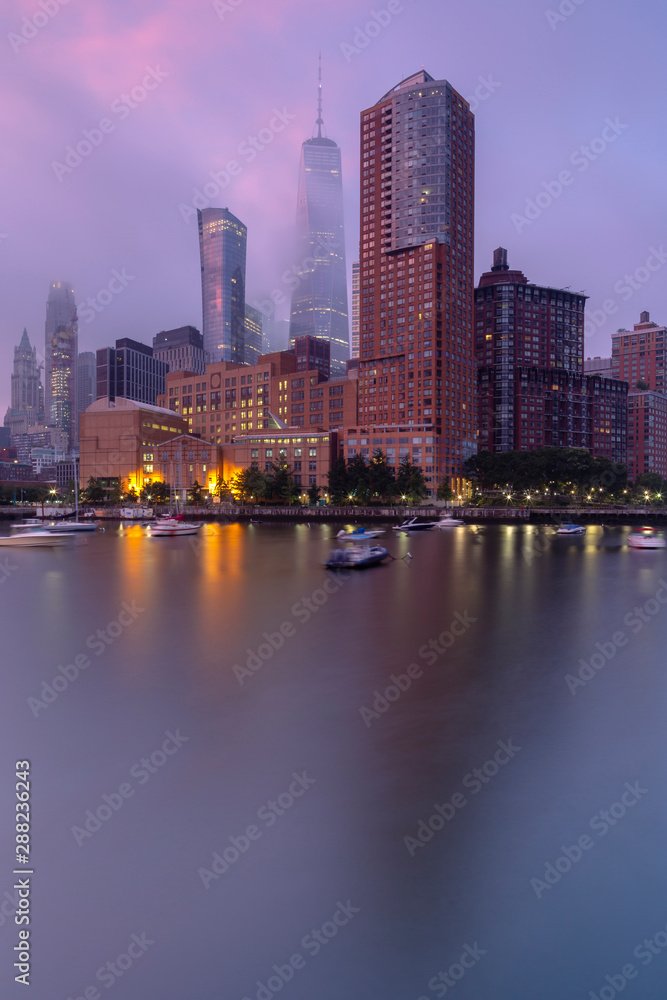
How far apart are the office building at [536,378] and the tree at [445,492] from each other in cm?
4995

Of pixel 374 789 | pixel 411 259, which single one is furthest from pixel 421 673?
pixel 411 259

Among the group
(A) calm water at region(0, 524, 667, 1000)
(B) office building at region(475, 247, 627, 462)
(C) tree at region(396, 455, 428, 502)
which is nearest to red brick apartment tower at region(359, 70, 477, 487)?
(C) tree at region(396, 455, 428, 502)

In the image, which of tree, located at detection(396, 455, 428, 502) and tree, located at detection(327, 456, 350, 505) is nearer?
tree, located at detection(396, 455, 428, 502)

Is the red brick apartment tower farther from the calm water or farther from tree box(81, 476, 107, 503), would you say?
the calm water

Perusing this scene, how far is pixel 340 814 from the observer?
31.4 ft

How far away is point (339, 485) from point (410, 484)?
16196mm

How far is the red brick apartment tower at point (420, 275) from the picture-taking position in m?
140

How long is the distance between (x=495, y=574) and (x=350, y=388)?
11451cm

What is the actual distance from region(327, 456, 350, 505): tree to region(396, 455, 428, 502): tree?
1206cm

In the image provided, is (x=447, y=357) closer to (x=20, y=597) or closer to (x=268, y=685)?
(x=20, y=597)

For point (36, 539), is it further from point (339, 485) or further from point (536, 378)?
point (536, 378)

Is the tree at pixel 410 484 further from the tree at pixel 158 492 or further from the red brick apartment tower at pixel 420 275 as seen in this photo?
the tree at pixel 158 492

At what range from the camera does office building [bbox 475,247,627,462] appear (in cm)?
17275

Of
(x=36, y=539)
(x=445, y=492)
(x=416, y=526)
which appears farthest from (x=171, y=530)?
(x=445, y=492)
